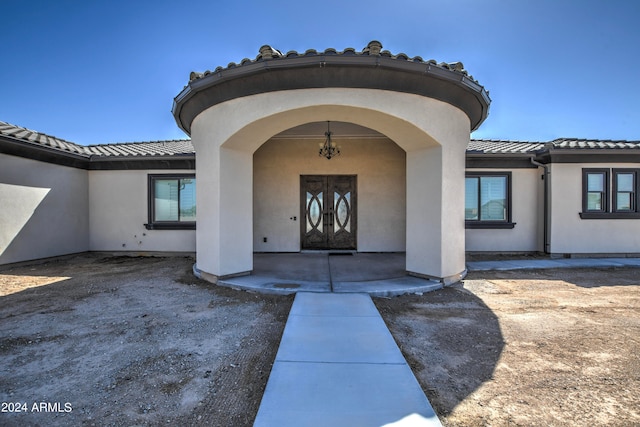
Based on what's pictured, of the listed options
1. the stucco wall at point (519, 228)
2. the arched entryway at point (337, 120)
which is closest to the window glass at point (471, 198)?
the stucco wall at point (519, 228)

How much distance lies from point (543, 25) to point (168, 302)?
10260 millimetres

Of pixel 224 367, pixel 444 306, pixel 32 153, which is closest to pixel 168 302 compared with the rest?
pixel 224 367

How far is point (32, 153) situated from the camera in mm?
7645

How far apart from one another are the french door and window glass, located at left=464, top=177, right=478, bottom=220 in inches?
144

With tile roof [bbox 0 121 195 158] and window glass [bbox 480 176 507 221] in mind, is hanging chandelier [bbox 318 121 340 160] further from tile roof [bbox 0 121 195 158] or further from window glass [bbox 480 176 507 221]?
window glass [bbox 480 176 507 221]

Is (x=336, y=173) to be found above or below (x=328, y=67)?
below

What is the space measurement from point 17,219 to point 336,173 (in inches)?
343

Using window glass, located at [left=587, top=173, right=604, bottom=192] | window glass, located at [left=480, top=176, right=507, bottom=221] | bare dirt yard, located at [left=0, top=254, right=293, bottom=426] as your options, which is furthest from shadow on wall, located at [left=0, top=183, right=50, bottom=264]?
window glass, located at [left=587, top=173, right=604, bottom=192]

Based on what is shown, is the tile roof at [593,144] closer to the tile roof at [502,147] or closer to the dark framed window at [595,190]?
the tile roof at [502,147]

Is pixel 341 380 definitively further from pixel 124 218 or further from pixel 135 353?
pixel 124 218

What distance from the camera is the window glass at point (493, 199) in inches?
361

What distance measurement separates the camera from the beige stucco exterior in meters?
4.93

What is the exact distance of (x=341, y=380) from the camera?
242 centimetres

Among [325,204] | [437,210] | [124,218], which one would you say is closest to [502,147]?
[325,204]
